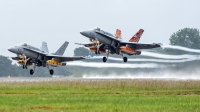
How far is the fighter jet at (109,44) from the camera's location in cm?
6056

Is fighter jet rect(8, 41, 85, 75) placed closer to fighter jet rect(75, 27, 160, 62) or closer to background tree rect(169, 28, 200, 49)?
fighter jet rect(75, 27, 160, 62)

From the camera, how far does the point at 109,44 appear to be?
63.0 m

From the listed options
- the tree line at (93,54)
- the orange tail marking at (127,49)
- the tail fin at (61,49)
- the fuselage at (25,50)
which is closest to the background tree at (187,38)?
the tree line at (93,54)

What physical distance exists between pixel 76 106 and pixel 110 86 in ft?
61.1

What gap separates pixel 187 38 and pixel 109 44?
3028 centimetres

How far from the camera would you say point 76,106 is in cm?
2695

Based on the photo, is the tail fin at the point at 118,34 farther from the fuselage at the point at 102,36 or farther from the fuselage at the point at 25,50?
the fuselage at the point at 25,50

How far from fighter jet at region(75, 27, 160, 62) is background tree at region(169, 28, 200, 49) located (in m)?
21.6

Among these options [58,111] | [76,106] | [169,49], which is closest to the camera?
[58,111]

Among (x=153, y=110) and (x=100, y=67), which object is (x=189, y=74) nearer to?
(x=100, y=67)

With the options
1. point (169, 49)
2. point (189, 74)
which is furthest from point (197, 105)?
point (169, 49)

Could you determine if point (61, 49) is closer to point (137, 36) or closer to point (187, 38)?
point (137, 36)

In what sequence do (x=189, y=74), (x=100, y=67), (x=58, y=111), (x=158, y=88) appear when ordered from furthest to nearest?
(x=100, y=67) < (x=189, y=74) < (x=158, y=88) < (x=58, y=111)

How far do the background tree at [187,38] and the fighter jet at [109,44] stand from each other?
21.6m
